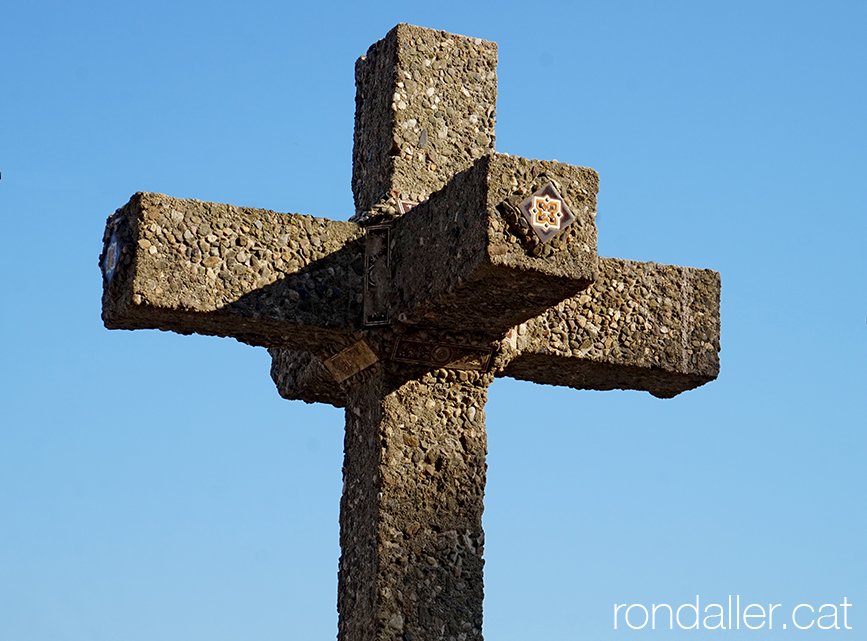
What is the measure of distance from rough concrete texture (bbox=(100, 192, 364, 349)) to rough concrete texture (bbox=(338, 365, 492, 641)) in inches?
17.7

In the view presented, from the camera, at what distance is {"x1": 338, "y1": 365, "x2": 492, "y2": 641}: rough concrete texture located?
6.74 m

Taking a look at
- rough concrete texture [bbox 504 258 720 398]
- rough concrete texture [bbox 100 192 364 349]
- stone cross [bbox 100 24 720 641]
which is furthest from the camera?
rough concrete texture [bbox 504 258 720 398]

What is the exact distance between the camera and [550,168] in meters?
6.42

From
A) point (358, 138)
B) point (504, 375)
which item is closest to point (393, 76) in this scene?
point (358, 138)

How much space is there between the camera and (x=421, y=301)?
21.9ft

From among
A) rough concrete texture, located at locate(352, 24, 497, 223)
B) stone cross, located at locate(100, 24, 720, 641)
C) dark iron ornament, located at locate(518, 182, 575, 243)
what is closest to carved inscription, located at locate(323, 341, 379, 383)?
stone cross, located at locate(100, 24, 720, 641)

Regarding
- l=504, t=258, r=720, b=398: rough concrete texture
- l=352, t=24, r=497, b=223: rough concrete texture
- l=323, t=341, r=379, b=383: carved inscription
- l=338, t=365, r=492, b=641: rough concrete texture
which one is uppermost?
l=352, t=24, r=497, b=223: rough concrete texture

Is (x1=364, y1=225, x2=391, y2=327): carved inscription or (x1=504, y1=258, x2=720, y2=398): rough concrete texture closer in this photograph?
(x1=364, y1=225, x2=391, y2=327): carved inscription

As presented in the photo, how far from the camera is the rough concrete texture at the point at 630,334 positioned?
290 inches

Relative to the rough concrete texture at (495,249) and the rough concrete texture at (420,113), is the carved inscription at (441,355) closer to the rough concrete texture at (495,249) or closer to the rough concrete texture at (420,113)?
the rough concrete texture at (495,249)

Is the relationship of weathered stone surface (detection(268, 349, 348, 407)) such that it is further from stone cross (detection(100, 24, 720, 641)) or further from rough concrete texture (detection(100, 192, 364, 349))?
rough concrete texture (detection(100, 192, 364, 349))

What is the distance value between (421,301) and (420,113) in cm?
121

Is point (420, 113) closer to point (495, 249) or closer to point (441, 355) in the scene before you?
point (441, 355)

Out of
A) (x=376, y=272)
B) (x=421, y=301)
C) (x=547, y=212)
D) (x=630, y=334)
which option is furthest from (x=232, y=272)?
(x=630, y=334)
